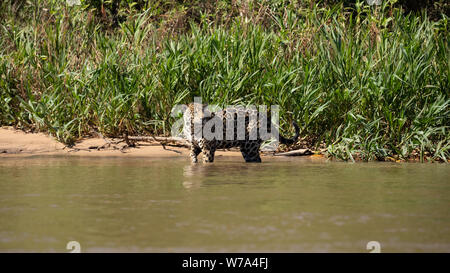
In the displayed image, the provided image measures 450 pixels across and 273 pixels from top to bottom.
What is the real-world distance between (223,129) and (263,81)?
1449mm

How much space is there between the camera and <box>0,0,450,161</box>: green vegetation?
1015cm

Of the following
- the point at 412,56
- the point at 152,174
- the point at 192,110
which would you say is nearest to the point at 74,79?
the point at 192,110

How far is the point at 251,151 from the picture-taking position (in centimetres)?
967

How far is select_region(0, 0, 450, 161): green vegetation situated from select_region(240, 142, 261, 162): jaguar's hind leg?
1.06 metres

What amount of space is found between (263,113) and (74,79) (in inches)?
125

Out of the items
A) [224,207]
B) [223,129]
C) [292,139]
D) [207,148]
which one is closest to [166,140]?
[207,148]

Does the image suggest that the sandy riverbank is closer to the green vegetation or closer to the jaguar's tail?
the green vegetation

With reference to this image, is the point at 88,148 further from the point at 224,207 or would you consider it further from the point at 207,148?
the point at 224,207

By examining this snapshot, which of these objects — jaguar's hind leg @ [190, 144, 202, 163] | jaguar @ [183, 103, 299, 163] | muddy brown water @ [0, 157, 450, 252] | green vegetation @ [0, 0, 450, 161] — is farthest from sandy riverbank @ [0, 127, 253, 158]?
muddy brown water @ [0, 157, 450, 252]

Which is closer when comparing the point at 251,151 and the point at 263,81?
the point at 251,151

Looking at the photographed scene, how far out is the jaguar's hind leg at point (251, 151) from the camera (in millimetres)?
9664

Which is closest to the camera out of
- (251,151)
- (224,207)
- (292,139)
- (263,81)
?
(224,207)

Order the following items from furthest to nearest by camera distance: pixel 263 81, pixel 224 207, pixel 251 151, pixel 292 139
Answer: pixel 263 81 → pixel 292 139 → pixel 251 151 → pixel 224 207
